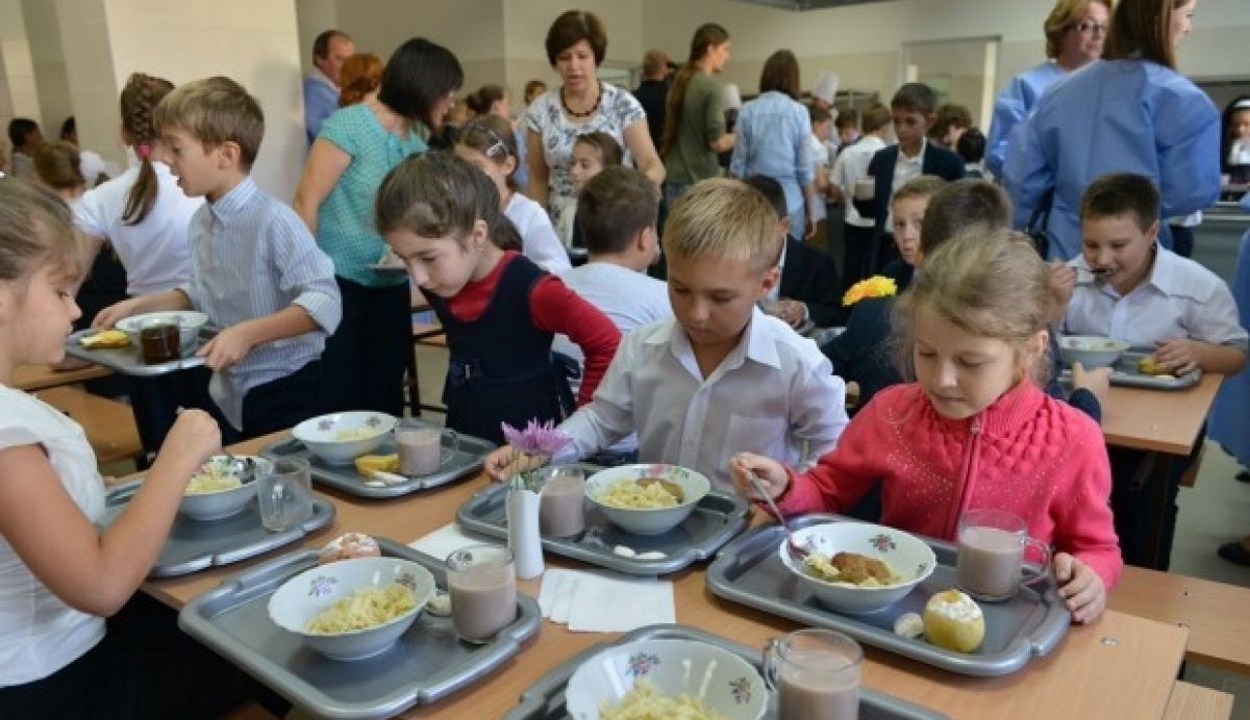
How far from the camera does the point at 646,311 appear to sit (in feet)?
8.85

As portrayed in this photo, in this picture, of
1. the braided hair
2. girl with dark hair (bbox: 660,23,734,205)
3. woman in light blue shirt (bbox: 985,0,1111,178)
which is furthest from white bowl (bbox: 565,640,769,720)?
girl with dark hair (bbox: 660,23,734,205)

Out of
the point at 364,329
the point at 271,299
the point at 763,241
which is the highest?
the point at 763,241

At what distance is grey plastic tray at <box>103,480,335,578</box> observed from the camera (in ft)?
4.73

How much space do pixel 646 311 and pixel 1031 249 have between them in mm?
1283

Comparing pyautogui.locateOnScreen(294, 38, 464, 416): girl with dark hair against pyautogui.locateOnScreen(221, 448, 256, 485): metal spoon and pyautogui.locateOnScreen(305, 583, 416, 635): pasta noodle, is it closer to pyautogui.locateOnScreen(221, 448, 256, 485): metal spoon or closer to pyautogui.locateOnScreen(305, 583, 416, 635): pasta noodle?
pyautogui.locateOnScreen(221, 448, 256, 485): metal spoon

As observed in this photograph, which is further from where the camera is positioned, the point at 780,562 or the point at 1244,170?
the point at 1244,170

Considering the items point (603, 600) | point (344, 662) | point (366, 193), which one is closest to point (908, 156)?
point (366, 193)

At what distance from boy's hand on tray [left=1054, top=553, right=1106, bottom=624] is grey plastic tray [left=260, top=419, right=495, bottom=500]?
3.49 feet

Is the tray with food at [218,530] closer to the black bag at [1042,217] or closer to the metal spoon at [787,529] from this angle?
the metal spoon at [787,529]

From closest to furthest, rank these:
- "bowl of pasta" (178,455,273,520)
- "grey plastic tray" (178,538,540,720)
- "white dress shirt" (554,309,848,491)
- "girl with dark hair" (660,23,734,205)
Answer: "grey plastic tray" (178,538,540,720)
"bowl of pasta" (178,455,273,520)
"white dress shirt" (554,309,848,491)
"girl with dark hair" (660,23,734,205)

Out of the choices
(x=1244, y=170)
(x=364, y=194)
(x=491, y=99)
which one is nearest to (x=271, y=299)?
(x=364, y=194)

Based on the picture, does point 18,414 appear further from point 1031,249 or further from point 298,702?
point 1031,249

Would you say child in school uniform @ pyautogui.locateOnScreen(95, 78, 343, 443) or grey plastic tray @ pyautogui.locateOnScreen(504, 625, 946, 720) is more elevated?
child in school uniform @ pyautogui.locateOnScreen(95, 78, 343, 443)

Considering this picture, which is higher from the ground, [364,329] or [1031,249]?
[1031,249]
